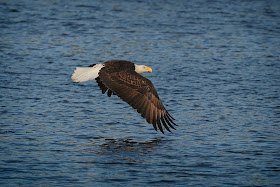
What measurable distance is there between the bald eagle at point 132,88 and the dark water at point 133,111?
0.38 m

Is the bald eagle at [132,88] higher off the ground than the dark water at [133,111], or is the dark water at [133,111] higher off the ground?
the bald eagle at [132,88]

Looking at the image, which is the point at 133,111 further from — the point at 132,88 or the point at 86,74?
the point at 132,88

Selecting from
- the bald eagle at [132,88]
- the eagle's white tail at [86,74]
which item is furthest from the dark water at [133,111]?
the eagle's white tail at [86,74]

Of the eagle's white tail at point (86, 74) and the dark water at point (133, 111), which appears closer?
the dark water at point (133, 111)

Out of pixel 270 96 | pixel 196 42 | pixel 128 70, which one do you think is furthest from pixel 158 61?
pixel 128 70

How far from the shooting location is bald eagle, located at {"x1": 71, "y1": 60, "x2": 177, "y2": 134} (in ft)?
26.8

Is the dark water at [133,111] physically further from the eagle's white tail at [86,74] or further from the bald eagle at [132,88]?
the eagle's white tail at [86,74]

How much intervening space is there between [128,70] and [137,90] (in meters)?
0.58

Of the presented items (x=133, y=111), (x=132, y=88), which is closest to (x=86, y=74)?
(x=132, y=88)

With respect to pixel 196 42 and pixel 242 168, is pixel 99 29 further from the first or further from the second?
pixel 242 168

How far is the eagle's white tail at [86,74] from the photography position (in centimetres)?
875

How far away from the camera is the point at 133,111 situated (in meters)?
9.96

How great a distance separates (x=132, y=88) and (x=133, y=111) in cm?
159

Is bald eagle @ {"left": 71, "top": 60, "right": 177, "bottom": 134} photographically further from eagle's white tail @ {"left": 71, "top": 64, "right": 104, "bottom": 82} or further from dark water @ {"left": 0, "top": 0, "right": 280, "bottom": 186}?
dark water @ {"left": 0, "top": 0, "right": 280, "bottom": 186}
